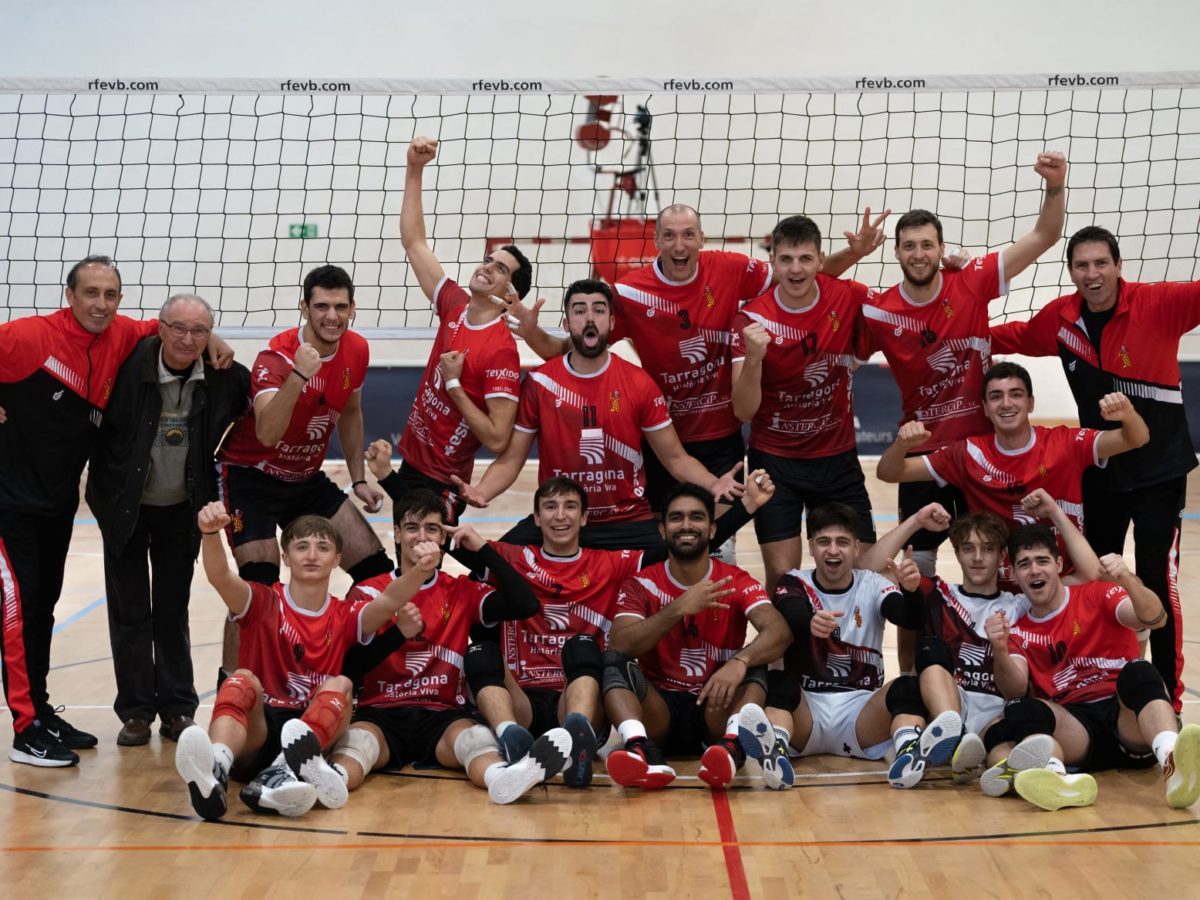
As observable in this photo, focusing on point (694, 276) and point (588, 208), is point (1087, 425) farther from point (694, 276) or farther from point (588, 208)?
point (588, 208)

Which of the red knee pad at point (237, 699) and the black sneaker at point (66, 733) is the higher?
the red knee pad at point (237, 699)

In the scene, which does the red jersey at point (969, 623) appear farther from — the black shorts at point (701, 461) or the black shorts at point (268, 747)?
the black shorts at point (268, 747)

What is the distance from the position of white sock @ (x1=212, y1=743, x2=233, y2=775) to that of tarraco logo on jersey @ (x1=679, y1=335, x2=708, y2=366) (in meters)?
2.79

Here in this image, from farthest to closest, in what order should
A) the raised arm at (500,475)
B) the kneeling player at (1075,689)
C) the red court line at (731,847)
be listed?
the raised arm at (500,475) < the kneeling player at (1075,689) < the red court line at (731,847)

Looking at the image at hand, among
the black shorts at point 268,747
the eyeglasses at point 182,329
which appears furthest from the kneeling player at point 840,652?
the eyeglasses at point 182,329

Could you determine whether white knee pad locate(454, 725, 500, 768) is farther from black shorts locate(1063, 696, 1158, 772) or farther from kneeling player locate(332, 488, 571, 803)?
black shorts locate(1063, 696, 1158, 772)

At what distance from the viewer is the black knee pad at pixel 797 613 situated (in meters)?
5.52

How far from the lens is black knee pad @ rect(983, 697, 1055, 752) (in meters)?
5.05

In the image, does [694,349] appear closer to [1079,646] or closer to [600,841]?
[1079,646]

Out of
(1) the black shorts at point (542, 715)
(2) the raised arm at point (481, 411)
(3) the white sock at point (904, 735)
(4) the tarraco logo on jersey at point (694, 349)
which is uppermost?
(4) the tarraco logo on jersey at point (694, 349)

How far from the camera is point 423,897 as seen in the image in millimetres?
4012

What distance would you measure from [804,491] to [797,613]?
0.88 metres

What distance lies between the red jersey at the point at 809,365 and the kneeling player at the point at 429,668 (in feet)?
5.12

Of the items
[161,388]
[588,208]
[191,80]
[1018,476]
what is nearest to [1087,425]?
[1018,476]
